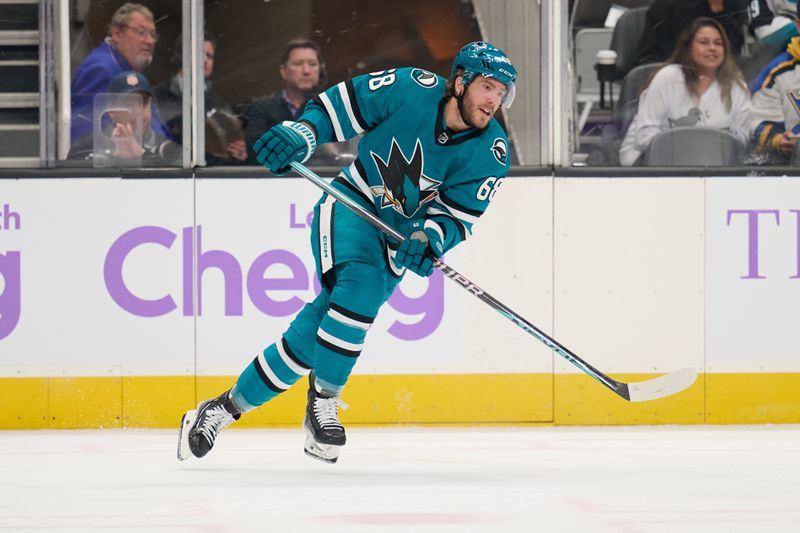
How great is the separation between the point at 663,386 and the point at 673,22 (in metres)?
1.64

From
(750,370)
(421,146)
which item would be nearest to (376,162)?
(421,146)

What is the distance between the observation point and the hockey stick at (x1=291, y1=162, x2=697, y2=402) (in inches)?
142

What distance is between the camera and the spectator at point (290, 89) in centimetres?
500

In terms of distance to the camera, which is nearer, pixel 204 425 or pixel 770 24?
pixel 204 425

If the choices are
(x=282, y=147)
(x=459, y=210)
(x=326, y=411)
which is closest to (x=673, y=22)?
(x=459, y=210)

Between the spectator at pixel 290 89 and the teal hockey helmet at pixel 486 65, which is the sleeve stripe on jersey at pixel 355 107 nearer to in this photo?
the teal hockey helmet at pixel 486 65

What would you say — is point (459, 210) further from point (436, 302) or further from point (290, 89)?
point (290, 89)

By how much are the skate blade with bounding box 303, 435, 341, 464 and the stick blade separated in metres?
0.84

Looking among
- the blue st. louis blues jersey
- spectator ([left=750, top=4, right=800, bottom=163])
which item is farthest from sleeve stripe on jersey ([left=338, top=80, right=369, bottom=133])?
spectator ([left=750, top=4, right=800, bottom=163])

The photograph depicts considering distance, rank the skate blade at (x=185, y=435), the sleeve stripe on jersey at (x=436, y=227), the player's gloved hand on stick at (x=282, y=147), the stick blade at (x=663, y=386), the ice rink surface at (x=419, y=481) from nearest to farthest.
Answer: the ice rink surface at (x=419, y=481) < the player's gloved hand on stick at (x=282, y=147) < the sleeve stripe on jersey at (x=436, y=227) < the skate blade at (x=185, y=435) < the stick blade at (x=663, y=386)

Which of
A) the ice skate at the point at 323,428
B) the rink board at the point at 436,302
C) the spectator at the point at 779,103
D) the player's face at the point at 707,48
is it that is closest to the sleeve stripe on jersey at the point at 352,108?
the ice skate at the point at 323,428

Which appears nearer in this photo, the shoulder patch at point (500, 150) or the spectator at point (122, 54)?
the shoulder patch at point (500, 150)

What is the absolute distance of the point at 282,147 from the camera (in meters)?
3.49

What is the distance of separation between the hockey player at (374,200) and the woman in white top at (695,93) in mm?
1487
